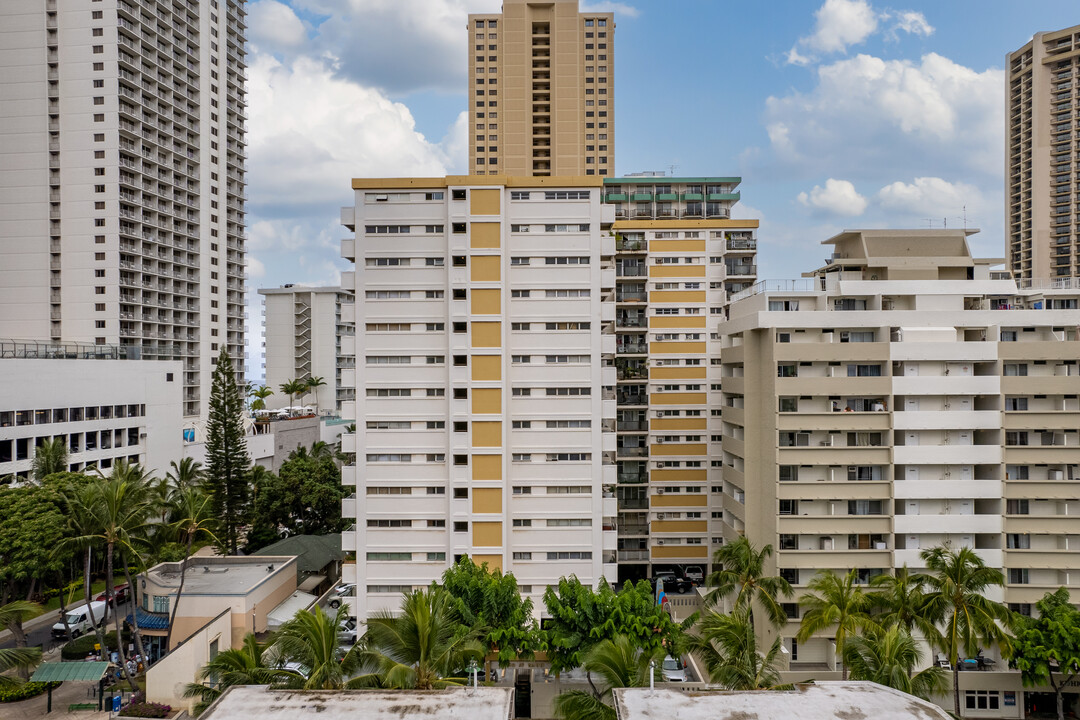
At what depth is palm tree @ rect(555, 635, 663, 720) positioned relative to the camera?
1402 cm

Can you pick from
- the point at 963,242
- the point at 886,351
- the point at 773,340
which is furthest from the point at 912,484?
the point at 963,242

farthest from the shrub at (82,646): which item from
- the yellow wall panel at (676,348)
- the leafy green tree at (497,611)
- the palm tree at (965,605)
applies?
the yellow wall panel at (676,348)

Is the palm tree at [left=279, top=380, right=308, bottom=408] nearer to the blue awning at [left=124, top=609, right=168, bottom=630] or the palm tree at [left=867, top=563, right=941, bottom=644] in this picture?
the blue awning at [left=124, top=609, right=168, bottom=630]

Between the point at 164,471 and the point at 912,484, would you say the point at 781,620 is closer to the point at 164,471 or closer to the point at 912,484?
the point at 912,484

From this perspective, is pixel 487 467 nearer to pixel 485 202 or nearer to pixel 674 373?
pixel 485 202

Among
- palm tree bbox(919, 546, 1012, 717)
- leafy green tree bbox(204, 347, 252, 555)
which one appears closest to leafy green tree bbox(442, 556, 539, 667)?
palm tree bbox(919, 546, 1012, 717)

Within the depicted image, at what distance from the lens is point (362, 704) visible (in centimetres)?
1196

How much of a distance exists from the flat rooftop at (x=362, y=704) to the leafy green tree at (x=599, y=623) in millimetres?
7839

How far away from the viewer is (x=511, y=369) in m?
26.2

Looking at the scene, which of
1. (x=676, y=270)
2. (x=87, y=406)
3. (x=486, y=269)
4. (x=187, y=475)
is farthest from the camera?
(x=676, y=270)

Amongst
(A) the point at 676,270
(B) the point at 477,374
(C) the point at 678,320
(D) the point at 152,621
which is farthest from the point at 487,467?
(A) the point at 676,270

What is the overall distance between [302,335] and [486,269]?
62.4 meters

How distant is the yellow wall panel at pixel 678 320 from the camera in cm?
3991

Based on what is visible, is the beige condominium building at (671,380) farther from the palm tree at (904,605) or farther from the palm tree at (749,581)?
the palm tree at (904,605)
